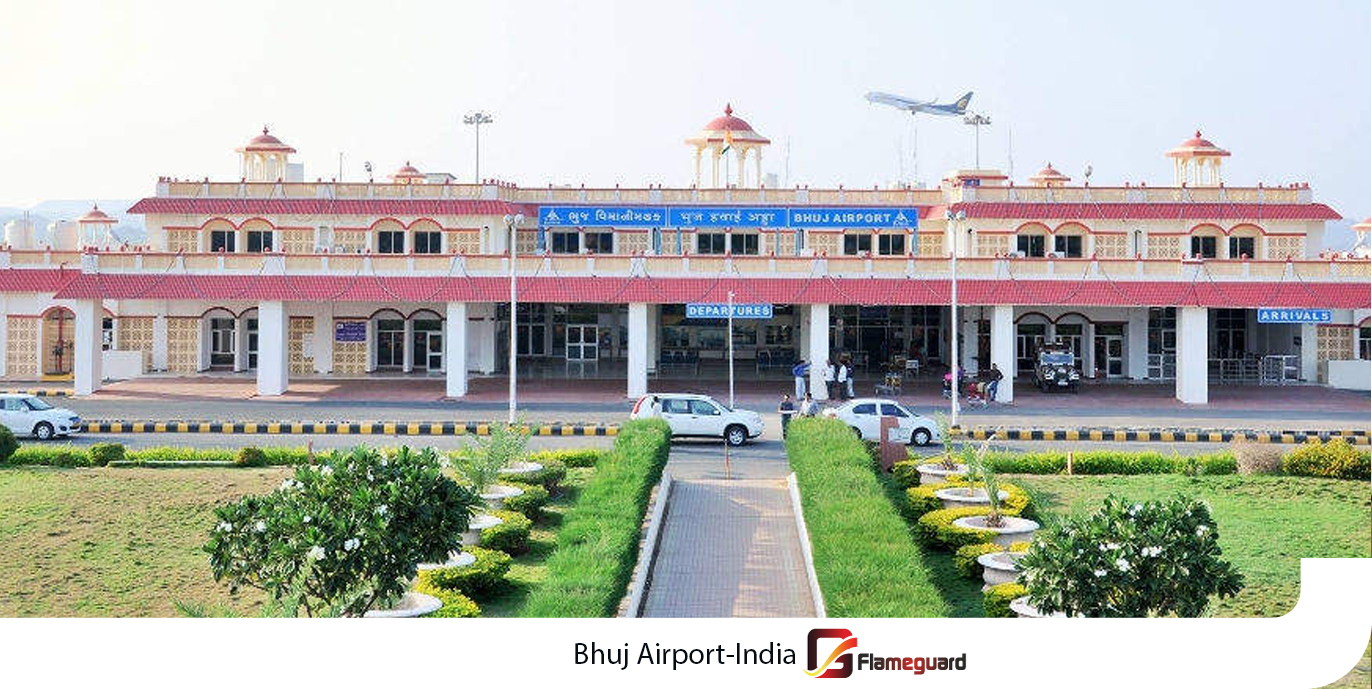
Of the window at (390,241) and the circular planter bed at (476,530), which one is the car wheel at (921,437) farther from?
the window at (390,241)

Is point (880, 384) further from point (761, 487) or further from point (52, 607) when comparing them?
point (52, 607)

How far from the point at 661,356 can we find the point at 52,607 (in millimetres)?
23602

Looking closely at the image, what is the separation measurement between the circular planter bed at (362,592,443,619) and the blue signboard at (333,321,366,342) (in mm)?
25707

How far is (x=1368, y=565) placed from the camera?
705cm

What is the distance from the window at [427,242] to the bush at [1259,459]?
23274 millimetres

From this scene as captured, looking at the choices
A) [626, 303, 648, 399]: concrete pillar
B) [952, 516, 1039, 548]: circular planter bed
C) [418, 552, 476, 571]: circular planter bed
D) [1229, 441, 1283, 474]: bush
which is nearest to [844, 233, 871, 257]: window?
[626, 303, 648, 399]: concrete pillar

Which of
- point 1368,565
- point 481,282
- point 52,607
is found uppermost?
point 481,282

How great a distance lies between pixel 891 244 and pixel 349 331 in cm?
1443

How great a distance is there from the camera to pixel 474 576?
38.9ft

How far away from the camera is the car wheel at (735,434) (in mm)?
23625

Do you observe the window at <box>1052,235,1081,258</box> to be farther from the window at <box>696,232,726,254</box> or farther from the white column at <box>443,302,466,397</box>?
the white column at <box>443,302,466,397</box>

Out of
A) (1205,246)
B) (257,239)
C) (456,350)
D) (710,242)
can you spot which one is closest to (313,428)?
(456,350)

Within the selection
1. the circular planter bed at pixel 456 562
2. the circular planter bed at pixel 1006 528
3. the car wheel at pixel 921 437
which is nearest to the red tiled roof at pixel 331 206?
the car wheel at pixel 921 437
